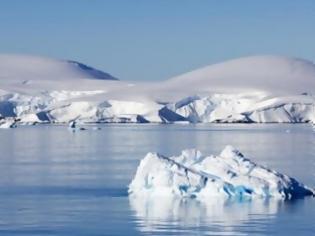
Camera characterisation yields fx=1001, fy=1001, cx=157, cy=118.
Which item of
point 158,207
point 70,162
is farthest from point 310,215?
point 70,162

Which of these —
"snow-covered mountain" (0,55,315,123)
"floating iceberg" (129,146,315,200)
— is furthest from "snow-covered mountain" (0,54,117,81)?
"floating iceberg" (129,146,315,200)

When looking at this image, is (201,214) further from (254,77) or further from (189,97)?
(254,77)

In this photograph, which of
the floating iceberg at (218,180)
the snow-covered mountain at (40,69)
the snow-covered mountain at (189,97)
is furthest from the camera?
the snow-covered mountain at (40,69)

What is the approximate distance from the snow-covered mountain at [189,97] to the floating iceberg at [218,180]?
52.3 metres

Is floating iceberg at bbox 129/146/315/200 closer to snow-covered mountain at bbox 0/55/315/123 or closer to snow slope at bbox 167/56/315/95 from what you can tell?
snow-covered mountain at bbox 0/55/315/123

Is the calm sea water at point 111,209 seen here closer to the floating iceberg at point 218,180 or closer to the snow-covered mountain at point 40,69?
the floating iceberg at point 218,180

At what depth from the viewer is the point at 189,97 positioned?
7212cm

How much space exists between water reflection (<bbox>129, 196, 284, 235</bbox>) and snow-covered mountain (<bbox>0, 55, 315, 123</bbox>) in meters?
53.1

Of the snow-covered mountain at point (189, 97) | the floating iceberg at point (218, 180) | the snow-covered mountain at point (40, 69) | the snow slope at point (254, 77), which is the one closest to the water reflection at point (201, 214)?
the floating iceberg at point (218, 180)

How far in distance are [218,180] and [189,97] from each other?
5689cm

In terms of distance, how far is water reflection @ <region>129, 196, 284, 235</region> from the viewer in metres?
12.6

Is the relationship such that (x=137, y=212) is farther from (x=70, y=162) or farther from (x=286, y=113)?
(x=286, y=113)

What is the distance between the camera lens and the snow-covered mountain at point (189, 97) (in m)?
69.9

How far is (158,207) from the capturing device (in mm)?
14508
